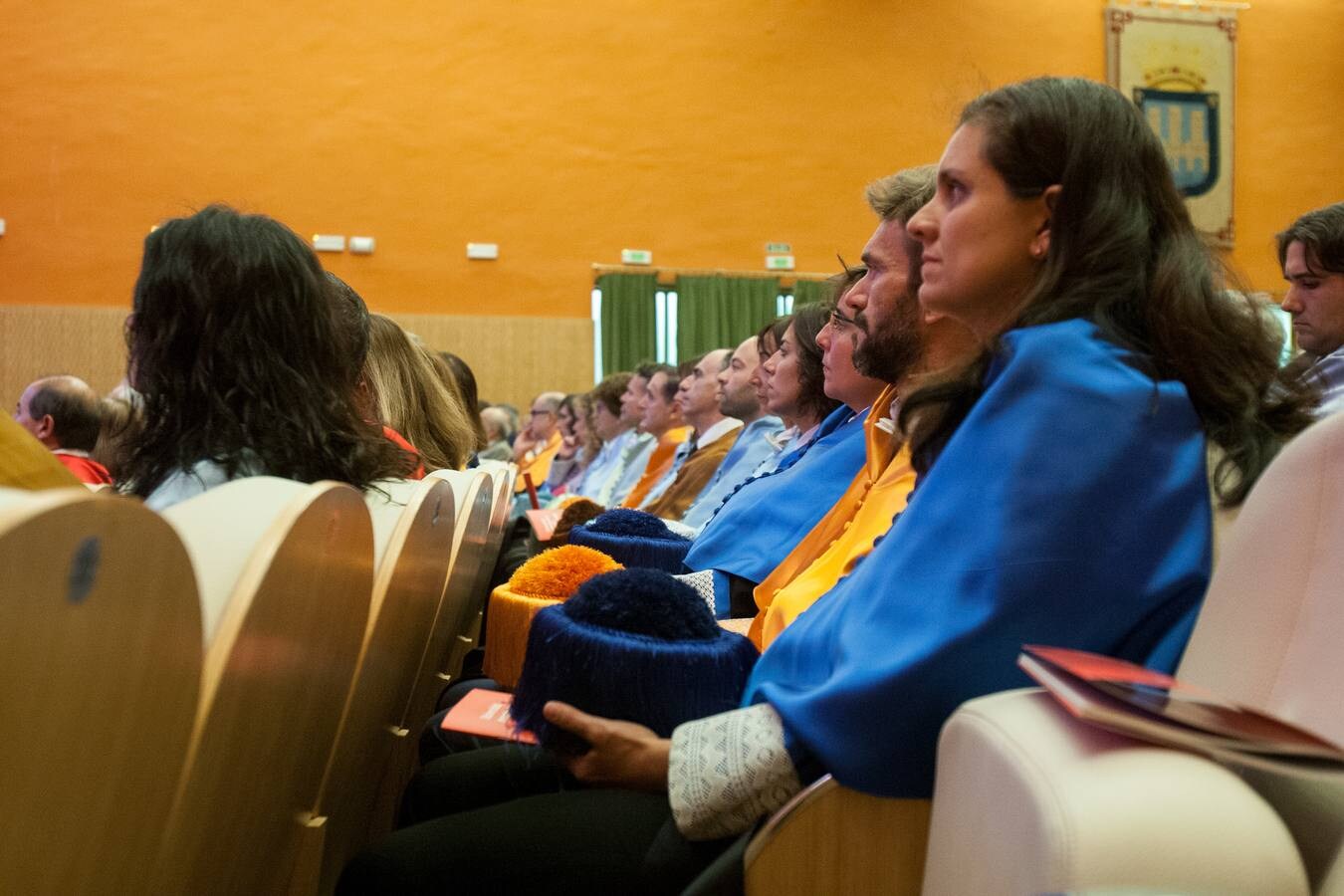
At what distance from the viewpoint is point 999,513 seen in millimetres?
1007

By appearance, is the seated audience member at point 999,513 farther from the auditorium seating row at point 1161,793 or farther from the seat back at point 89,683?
the seat back at point 89,683

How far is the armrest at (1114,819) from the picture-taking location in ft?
2.15

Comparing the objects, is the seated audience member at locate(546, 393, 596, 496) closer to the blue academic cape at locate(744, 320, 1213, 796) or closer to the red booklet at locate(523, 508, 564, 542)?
the red booklet at locate(523, 508, 564, 542)

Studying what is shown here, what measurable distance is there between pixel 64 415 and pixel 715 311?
7.17 m

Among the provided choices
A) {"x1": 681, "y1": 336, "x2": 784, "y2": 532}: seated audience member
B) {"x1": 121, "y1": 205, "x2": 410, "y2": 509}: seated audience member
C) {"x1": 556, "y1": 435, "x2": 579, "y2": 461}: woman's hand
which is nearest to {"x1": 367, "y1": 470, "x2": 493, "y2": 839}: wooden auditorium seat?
{"x1": 121, "y1": 205, "x2": 410, "y2": 509}: seated audience member

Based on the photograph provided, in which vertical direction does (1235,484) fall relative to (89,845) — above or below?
above

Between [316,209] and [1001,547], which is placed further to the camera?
[316,209]

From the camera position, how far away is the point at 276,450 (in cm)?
146

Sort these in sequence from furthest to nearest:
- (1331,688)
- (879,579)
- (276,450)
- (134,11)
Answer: (134,11)
(276,450)
(879,579)
(1331,688)

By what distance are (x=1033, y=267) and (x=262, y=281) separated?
3.00 ft

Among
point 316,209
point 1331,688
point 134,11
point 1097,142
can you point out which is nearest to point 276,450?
point 1097,142

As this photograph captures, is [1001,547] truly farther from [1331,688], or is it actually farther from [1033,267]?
[1033,267]

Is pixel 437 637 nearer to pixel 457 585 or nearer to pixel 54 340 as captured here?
pixel 457 585

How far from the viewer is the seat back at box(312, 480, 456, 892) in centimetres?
114
